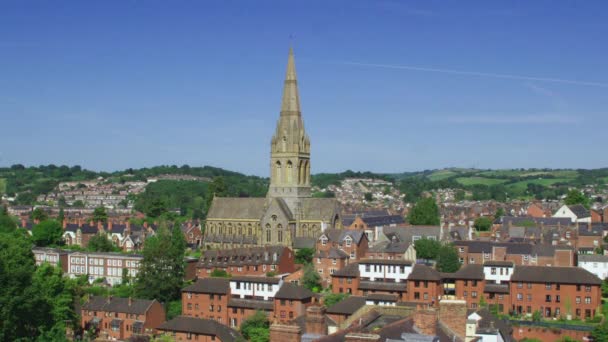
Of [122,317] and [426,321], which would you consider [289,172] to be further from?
[426,321]

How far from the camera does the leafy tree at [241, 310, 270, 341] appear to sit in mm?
57688

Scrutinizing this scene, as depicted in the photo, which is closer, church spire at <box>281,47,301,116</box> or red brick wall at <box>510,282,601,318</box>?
red brick wall at <box>510,282,601,318</box>

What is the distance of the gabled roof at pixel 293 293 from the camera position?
196 feet

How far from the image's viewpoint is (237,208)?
9294cm

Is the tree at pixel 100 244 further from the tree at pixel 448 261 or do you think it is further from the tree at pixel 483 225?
the tree at pixel 483 225

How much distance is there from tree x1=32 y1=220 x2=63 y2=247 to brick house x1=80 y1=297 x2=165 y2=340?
3597 centimetres

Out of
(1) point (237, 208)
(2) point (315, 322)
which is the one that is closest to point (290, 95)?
(1) point (237, 208)

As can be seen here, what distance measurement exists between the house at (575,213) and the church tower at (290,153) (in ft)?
157

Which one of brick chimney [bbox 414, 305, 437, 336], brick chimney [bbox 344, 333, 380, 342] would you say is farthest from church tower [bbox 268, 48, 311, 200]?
brick chimney [bbox 344, 333, 380, 342]

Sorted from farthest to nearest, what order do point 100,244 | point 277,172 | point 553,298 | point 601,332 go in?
1. point 100,244
2. point 277,172
3. point 553,298
4. point 601,332

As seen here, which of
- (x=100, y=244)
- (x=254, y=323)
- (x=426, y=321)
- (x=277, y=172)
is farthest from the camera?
(x=100, y=244)

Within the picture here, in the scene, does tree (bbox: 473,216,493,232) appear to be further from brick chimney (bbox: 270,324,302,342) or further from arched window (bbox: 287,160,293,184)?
brick chimney (bbox: 270,324,302,342)

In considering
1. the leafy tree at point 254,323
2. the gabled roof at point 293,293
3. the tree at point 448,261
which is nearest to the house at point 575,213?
the tree at point 448,261

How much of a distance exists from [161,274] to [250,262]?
33.4 ft
